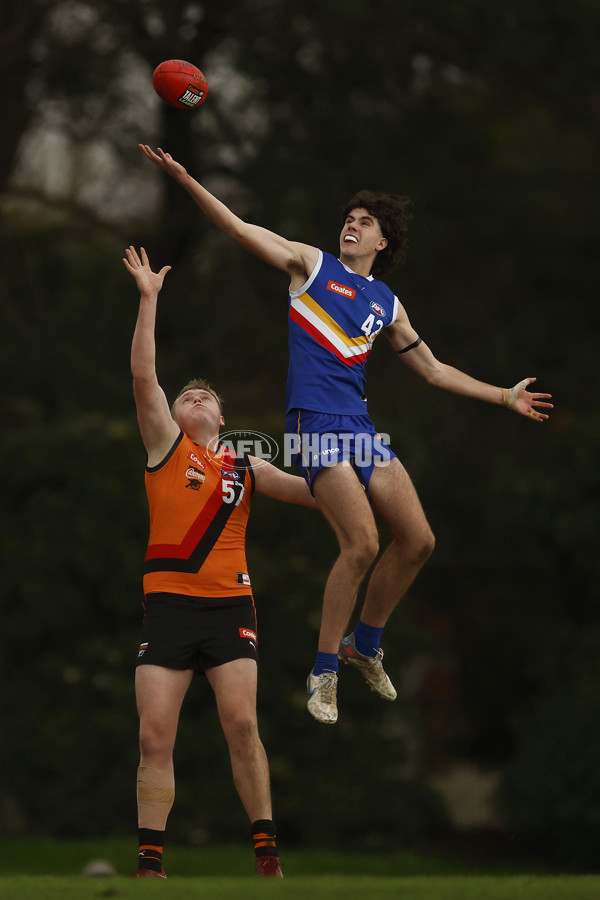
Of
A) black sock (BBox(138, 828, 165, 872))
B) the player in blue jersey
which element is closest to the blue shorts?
the player in blue jersey

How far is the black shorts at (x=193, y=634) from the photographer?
671 centimetres

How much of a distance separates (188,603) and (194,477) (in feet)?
2.38

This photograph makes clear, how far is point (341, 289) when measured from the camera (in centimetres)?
691

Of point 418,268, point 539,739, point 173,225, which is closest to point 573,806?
point 539,739

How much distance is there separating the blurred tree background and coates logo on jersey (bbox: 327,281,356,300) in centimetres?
643

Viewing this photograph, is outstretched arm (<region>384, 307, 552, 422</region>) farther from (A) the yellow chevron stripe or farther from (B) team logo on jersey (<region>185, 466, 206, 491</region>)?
(B) team logo on jersey (<region>185, 466, 206, 491</region>)

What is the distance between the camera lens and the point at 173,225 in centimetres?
1567

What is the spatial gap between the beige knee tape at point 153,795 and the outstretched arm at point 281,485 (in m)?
1.64

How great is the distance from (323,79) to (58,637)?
7.69 meters

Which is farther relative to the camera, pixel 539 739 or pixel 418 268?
pixel 418 268

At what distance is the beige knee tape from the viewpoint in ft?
21.9

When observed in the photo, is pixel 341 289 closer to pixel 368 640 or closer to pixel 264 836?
pixel 368 640

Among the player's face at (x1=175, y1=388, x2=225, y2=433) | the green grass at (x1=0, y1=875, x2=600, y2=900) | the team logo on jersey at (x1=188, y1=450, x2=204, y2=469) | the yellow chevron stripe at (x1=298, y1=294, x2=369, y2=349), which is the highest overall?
the yellow chevron stripe at (x1=298, y1=294, x2=369, y2=349)

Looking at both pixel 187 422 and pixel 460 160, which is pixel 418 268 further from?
pixel 187 422
